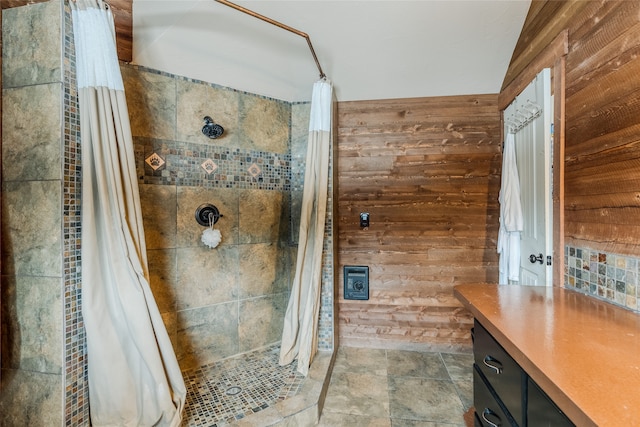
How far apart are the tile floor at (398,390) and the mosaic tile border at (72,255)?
1.23m

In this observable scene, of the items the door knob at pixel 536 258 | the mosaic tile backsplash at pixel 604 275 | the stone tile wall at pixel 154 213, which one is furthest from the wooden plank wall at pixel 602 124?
the stone tile wall at pixel 154 213

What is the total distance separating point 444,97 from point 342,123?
2.88 feet

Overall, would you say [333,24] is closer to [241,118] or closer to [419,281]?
[241,118]

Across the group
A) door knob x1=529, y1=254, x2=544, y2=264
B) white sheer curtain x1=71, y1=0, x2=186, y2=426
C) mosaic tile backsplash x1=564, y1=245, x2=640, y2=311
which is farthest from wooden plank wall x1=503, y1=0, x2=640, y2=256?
white sheer curtain x1=71, y1=0, x2=186, y2=426

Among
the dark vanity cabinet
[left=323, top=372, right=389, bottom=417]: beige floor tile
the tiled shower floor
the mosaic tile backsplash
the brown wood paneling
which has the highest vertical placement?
the brown wood paneling

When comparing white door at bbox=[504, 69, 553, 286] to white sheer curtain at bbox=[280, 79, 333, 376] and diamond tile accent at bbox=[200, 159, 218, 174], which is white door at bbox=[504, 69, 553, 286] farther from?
diamond tile accent at bbox=[200, 159, 218, 174]

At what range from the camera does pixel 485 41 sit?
6.59 feet

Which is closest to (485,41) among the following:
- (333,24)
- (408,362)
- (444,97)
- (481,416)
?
(444,97)

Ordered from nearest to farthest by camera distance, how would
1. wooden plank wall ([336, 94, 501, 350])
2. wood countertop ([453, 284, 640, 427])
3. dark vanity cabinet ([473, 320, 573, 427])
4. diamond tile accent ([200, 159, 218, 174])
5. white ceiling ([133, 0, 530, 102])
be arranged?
wood countertop ([453, 284, 640, 427])
dark vanity cabinet ([473, 320, 573, 427])
white ceiling ([133, 0, 530, 102])
diamond tile accent ([200, 159, 218, 174])
wooden plank wall ([336, 94, 501, 350])

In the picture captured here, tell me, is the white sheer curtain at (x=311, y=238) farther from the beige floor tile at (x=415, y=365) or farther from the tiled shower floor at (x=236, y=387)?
the beige floor tile at (x=415, y=365)

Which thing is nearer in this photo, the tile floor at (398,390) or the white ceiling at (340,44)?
the tile floor at (398,390)

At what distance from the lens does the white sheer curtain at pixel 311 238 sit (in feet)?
6.63

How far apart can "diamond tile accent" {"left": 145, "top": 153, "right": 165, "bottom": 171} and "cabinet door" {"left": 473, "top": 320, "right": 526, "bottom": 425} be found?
6.48 feet

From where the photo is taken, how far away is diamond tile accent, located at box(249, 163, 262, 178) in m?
2.20
